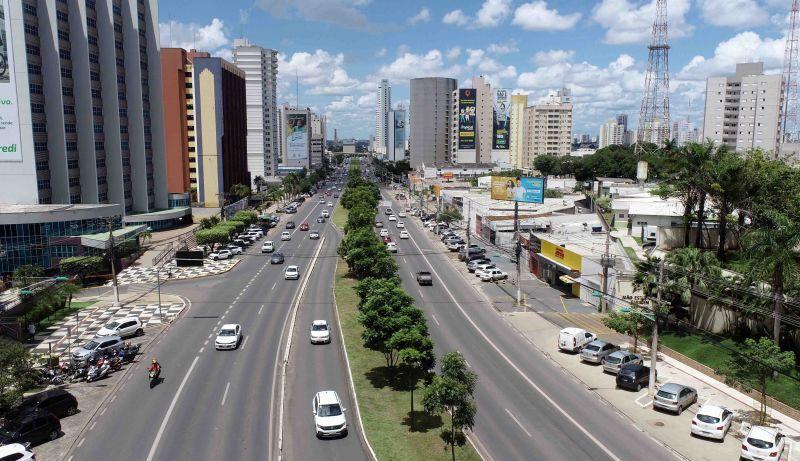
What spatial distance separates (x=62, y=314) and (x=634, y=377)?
43.8 meters

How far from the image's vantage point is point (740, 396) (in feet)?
108

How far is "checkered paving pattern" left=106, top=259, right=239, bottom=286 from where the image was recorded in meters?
64.9

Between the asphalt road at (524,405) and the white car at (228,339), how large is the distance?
1337 centimetres

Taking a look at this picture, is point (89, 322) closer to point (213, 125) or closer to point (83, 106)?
point (83, 106)

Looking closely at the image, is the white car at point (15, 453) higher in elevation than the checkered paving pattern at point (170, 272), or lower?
higher

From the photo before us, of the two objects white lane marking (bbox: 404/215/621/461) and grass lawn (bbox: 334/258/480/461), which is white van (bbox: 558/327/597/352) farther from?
grass lawn (bbox: 334/258/480/461)

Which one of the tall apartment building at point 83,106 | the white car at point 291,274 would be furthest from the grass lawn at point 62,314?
the tall apartment building at point 83,106

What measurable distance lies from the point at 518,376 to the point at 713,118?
171 m

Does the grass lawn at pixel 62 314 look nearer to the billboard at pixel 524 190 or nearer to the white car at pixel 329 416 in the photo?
the white car at pixel 329 416

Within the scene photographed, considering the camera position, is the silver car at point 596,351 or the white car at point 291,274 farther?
the white car at point 291,274

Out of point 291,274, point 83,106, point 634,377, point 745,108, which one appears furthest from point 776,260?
point 745,108

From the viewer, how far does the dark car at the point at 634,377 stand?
33.7m

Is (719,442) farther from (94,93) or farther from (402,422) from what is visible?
(94,93)

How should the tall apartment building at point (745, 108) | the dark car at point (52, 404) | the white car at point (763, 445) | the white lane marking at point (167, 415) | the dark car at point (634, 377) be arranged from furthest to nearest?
the tall apartment building at point (745, 108) → the dark car at point (634, 377) → the dark car at point (52, 404) → the white lane marking at point (167, 415) → the white car at point (763, 445)
